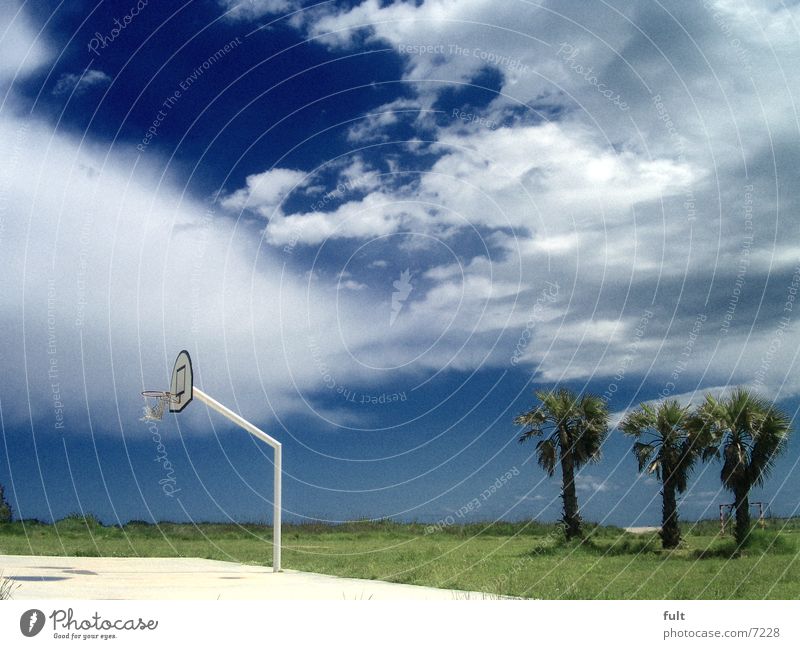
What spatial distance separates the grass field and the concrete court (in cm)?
96

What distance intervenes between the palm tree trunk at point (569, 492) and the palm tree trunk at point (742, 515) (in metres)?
4.68

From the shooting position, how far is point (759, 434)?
57.0 ft

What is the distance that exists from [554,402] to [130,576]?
46.3ft

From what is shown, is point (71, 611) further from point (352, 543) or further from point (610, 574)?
point (352, 543)

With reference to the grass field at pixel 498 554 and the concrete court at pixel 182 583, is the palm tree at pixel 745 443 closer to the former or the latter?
the grass field at pixel 498 554

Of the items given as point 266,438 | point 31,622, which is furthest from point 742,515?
point 31,622

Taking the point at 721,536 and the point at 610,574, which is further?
the point at 721,536

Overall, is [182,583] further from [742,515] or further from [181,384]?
[742,515]

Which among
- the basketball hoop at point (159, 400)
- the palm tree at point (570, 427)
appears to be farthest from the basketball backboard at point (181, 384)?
the palm tree at point (570, 427)

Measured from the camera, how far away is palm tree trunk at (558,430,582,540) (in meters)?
21.1

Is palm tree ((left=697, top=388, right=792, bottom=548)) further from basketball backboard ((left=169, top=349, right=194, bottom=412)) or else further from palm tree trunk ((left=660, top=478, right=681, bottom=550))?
basketball backboard ((left=169, top=349, right=194, bottom=412))

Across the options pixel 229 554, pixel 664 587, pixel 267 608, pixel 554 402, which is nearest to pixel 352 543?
pixel 229 554

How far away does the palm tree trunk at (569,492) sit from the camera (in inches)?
830

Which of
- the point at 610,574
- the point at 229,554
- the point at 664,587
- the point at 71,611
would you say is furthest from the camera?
the point at 229,554
